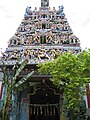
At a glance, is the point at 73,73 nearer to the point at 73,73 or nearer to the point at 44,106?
the point at 73,73

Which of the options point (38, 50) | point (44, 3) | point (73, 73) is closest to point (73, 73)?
point (73, 73)

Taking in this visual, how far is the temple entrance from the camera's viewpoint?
18.6 metres

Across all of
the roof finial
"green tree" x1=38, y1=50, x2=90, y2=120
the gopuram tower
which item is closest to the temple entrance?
the gopuram tower

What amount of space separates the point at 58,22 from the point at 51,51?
13.6 feet

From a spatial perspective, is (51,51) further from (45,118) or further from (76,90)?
(45,118)

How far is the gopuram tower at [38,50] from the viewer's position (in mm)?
16766

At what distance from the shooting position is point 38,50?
18.3m

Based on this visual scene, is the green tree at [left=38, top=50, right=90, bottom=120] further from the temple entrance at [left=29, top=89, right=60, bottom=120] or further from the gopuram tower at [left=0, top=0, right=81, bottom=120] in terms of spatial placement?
the temple entrance at [left=29, top=89, right=60, bottom=120]

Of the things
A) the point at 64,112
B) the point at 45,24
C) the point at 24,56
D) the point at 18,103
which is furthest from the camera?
the point at 45,24

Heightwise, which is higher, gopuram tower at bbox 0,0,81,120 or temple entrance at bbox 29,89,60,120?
gopuram tower at bbox 0,0,81,120

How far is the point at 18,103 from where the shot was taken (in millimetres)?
16578

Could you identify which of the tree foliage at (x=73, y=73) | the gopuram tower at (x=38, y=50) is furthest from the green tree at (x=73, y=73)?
the gopuram tower at (x=38, y=50)

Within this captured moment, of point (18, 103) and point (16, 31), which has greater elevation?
point (16, 31)

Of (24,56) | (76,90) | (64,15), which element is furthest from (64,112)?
(64,15)
